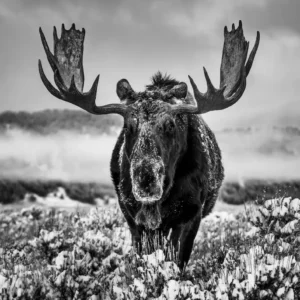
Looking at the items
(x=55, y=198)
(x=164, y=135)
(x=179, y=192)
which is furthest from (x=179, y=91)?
(x=55, y=198)

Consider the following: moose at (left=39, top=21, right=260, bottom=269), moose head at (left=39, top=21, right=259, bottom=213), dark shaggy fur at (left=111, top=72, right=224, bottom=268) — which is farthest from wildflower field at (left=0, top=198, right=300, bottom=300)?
moose head at (left=39, top=21, right=259, bottom=213)

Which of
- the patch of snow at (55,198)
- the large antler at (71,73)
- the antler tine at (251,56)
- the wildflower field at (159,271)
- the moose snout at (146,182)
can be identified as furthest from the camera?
the patch of snow at (55,198)

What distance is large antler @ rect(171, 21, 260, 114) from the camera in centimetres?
532

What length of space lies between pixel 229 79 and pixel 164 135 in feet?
4.40

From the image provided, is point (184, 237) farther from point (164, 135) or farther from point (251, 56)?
point (251, 56)

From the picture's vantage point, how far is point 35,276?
4.39m

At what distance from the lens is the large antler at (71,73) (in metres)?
5.68

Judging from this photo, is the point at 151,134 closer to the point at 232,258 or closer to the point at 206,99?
the point at 206,99

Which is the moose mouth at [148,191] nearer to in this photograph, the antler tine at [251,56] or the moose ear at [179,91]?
the moose ear at [179,91]

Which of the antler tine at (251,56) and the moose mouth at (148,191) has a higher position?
the antler tine at (251,56)

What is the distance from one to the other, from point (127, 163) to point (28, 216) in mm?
9361

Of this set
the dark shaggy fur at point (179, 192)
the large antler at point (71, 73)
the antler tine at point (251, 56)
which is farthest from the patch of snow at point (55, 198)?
the antler tine at point (251, 56)

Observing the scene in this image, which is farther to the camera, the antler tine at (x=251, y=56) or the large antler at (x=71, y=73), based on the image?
the large antler at (x=71, y=73)

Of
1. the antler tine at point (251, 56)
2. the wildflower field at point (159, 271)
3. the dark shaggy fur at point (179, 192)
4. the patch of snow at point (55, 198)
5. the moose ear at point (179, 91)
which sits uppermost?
the antler tine at point (251, 56)
